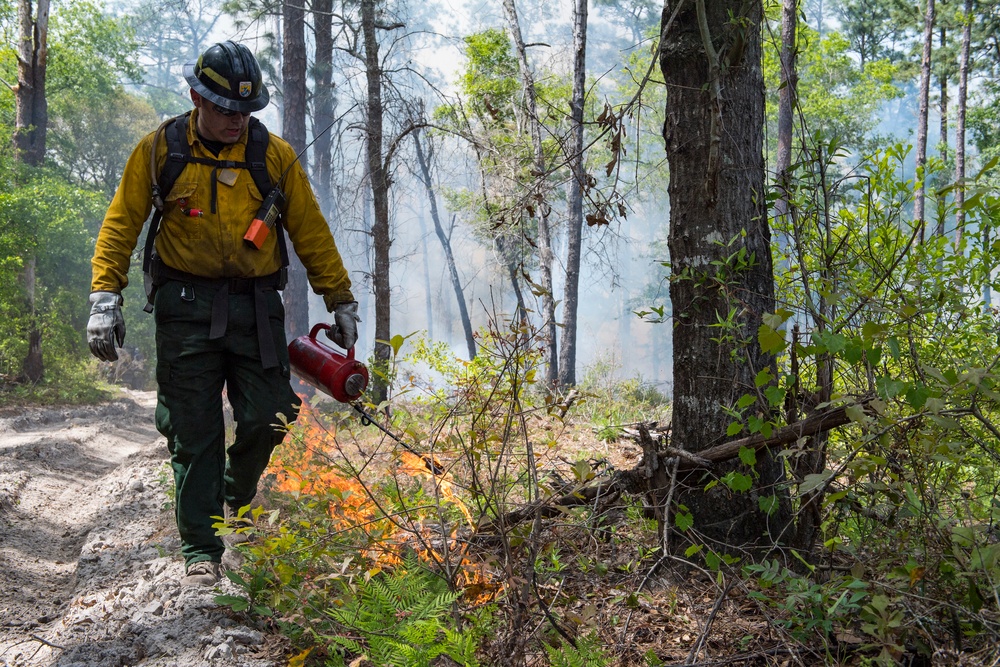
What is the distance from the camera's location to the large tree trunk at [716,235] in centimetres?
358

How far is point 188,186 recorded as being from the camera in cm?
382

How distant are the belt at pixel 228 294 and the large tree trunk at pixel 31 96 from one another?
44.3 feet

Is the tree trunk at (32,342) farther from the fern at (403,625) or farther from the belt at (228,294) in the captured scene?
the fern at (403,625)

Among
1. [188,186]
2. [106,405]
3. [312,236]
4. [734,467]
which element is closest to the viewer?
[734,467]

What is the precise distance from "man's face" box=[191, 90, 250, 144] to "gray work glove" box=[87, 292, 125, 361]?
903mm

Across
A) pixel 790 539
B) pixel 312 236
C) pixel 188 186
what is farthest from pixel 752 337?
pixel 188 186

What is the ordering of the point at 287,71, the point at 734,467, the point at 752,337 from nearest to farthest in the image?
the point at 752,337
the point at 734,467
the point at 287,71

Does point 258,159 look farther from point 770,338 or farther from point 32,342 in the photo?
point 32,342

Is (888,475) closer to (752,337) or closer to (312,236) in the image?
(752,337)

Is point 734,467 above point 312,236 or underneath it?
underneath

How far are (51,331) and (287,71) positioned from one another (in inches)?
308

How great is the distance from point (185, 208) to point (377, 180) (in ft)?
26.2

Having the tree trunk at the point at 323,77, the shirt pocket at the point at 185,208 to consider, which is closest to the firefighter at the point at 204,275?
the shirt pocket at the point at 185,208

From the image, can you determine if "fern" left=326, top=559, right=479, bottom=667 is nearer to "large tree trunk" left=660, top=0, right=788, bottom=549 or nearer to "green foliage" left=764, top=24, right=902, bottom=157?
"large tree trunk" left=660, top=0, right=788, bottom=549
